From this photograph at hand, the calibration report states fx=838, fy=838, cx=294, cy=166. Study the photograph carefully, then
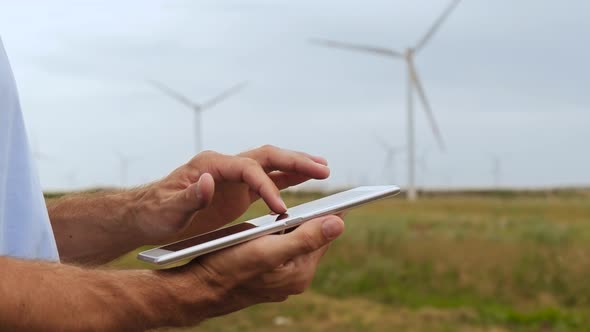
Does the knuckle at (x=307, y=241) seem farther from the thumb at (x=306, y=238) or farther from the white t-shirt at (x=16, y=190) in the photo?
the white t-shirt at (x=16, y=190)

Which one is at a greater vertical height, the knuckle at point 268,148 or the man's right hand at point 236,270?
the knuckle at point 268,148

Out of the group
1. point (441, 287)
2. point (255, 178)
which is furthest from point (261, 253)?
point (441, 287)

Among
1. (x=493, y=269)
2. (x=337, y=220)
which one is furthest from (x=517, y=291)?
(x=337, y=220)

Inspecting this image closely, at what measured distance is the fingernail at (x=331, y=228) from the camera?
1600 mm

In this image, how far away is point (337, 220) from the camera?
5.35ft

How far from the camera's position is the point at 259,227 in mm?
1590

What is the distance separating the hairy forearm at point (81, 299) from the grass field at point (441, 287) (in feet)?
19.9

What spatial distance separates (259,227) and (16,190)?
1.61 ft

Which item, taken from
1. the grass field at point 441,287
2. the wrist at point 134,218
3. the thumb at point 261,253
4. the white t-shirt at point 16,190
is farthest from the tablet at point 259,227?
the grass field at point 441,287

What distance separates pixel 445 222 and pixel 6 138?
1811 cm

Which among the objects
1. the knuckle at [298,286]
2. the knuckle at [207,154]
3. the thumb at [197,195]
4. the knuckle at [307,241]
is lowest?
the knuckle at [298,286]

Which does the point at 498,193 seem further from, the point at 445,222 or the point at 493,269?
the point at 493,269

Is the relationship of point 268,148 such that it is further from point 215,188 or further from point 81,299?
point 81,299

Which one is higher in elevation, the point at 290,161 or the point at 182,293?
the point at 290,161
